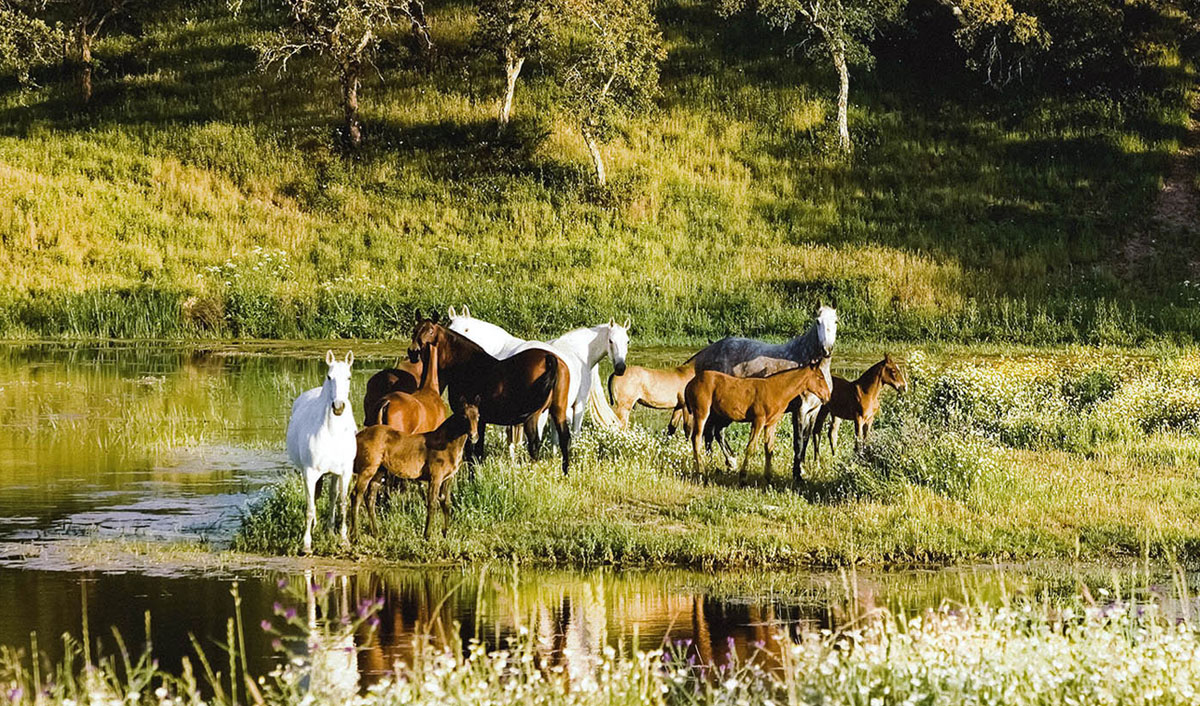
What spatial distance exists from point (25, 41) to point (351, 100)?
11.9 metres

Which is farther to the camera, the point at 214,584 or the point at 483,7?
the point at 483,7

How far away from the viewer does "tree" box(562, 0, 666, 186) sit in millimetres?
47719

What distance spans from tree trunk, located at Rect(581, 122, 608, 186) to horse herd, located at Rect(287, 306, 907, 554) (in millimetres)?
24604

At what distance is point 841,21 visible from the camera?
51938 millimetres

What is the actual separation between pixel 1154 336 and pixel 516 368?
991 inches

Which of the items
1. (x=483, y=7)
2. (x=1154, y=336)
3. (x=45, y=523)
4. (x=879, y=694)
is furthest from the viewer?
(x=483, y=7)

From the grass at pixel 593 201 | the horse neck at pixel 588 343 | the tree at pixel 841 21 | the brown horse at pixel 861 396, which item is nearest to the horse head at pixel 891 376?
the brown horse at pixel 861 396

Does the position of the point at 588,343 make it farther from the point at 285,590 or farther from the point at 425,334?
the point at 285,590

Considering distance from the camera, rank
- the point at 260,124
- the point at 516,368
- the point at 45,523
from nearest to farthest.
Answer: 1. the point at 45,523
2. the point at 516,368
3. the point at 260,124

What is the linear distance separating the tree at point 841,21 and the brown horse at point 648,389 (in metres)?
29.3

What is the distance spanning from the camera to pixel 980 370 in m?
25.1

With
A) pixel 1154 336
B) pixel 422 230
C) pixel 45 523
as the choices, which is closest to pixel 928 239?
pixel 1154 336

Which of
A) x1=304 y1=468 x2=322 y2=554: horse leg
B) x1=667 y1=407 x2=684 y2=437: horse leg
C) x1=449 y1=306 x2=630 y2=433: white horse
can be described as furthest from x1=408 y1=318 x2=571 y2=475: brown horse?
x1=667 y1=407 x2=684 y2=437: horse leg

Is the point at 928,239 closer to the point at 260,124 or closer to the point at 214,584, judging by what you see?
the point at 260,124
